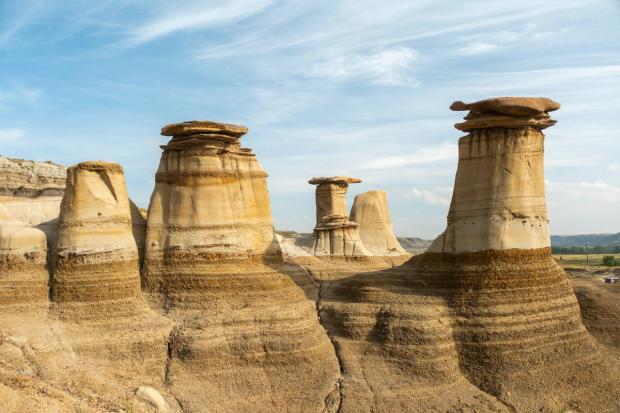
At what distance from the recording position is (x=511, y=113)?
909 inches

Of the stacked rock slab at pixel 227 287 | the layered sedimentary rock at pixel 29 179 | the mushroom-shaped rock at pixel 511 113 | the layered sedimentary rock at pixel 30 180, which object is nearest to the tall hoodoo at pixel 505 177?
the mushroom-shaped rock at pixel 511 113

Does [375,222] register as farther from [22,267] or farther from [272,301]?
[22,267]

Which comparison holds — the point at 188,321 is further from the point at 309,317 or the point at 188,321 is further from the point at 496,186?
the point at 496,186

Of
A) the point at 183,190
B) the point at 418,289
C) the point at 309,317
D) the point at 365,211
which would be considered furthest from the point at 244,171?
the point at 365,211

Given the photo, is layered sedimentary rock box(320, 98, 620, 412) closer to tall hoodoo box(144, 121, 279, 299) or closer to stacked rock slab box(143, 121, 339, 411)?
stacked rock slab box(143, 121, 339, 411)

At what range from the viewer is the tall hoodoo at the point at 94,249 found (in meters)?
21.4

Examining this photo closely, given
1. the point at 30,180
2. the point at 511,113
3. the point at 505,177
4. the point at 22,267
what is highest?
the point at 511,113

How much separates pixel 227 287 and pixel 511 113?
1200 centimetres

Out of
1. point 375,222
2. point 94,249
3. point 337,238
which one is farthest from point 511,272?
point 375,222

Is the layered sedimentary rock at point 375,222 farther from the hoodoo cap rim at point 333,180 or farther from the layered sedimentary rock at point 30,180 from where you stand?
the layered sedimentary rock at point 30,180

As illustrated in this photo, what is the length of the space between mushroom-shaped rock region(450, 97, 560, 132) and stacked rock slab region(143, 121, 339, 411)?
8.55m

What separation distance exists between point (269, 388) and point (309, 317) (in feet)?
11.8

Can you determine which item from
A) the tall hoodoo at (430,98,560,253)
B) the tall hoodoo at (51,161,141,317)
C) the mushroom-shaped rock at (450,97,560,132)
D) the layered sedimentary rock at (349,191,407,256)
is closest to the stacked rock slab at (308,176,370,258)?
the layered sedimentary rock at (349,191,407,256)

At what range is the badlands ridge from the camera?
2066 centimetres
